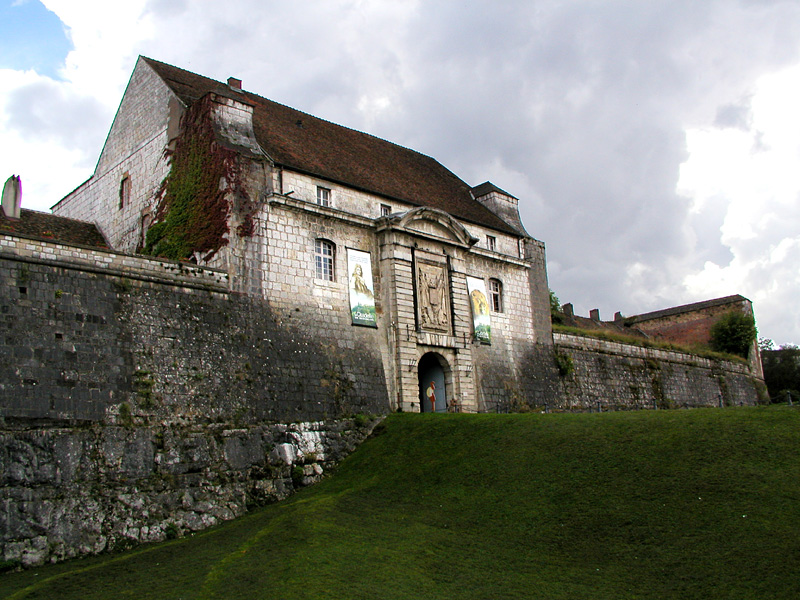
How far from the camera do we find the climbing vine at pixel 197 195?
21.8 meters

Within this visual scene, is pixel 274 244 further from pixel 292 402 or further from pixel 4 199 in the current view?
pixel 4 199

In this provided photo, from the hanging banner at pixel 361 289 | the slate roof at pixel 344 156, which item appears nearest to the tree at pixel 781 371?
the slate roof at pixel 344 156

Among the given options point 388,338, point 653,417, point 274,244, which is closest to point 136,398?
point 274,244

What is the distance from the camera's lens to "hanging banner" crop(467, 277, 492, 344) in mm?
27484

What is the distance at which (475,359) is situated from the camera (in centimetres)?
2711

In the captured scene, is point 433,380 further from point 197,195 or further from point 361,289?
point 197,195

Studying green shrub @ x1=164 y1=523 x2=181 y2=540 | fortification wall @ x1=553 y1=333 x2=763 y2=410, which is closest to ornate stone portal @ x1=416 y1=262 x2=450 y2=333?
fortification wall @ x1=553 y1=333 x2=763 y2=410

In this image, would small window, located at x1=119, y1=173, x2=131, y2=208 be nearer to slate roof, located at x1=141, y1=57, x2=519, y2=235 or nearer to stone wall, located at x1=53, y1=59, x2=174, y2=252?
stone wall, located at x1=53, y1=59, x2=174, y2=252

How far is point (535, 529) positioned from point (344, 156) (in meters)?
17.5

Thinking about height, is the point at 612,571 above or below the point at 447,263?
below

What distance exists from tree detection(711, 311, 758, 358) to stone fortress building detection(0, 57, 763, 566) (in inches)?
473

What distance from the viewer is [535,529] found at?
45.6 feet

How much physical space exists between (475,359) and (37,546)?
52.1ft

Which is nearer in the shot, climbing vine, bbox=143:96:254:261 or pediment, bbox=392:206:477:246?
climbing vine, bbox=143:96:254:261
